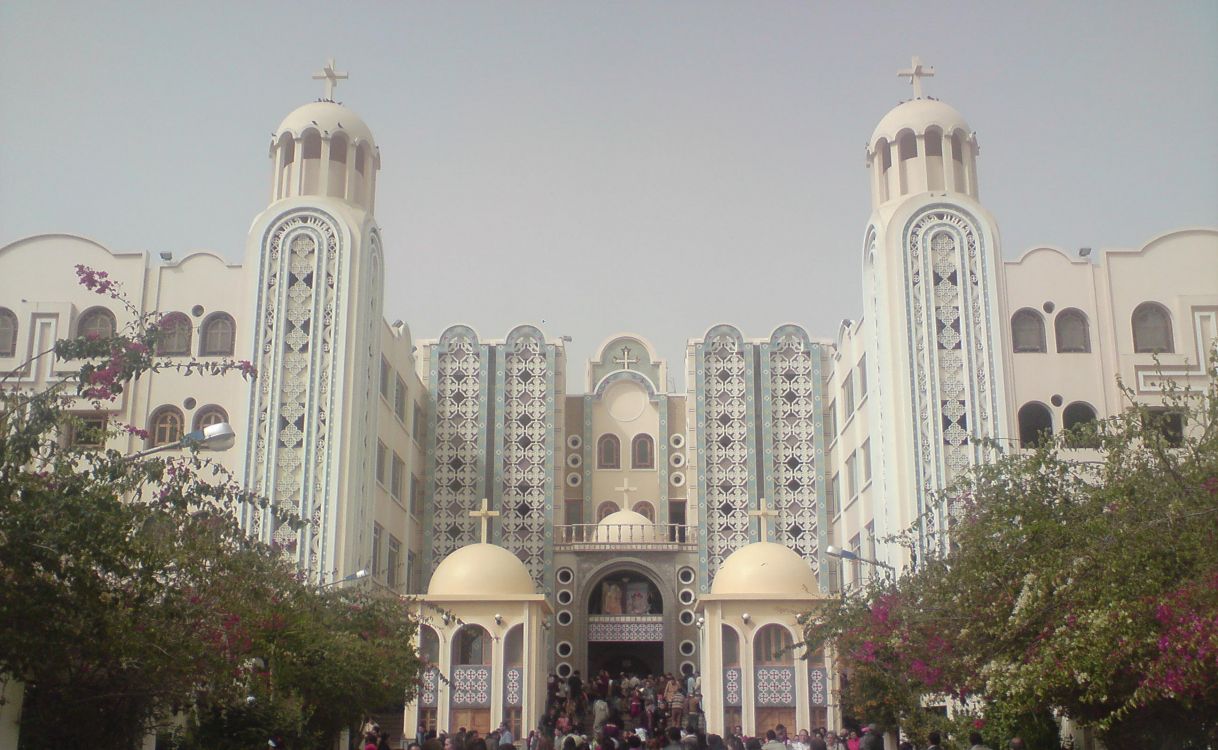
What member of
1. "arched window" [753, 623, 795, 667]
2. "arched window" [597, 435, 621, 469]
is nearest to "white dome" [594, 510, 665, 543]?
"arched window" [597, 435, 621, 469]

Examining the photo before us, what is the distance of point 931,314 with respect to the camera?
32062 mm

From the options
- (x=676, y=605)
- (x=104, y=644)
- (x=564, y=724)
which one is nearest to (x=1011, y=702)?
(x=104, y=644)

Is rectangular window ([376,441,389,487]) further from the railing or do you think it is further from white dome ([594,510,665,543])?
white dome ([594,510,665,543])

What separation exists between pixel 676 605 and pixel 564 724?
12703mm

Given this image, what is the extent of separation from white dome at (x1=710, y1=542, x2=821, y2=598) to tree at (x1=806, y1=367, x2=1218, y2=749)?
1362 cm

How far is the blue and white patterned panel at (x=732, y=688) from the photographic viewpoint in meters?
32.3

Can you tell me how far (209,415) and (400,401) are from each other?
5.97 metres

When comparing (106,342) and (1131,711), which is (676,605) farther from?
(106,342)

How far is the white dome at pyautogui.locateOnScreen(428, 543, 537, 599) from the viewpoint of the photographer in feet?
108

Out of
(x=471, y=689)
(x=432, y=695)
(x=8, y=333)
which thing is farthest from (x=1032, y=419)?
(x=8, y=333)

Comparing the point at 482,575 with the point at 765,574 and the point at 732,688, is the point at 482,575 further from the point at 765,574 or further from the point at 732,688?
the point at 765,574

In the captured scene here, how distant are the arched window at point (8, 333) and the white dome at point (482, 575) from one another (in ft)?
38.5

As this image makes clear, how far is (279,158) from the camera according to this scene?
34719 mm

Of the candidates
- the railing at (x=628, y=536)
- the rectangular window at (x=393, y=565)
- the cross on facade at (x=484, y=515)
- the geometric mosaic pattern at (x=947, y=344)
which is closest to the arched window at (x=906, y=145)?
the geometric mosaic pattern at (x=947, y=344)
